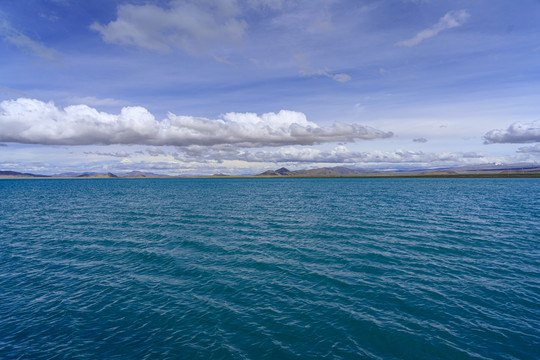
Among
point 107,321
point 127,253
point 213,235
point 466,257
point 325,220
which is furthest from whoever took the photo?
point 325,220

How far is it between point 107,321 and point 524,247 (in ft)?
139

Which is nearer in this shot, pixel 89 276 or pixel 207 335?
pixel 207 335

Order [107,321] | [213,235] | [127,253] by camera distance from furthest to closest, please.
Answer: [213,235] → [127,253] → [107,321]

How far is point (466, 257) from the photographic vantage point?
27.6 metres

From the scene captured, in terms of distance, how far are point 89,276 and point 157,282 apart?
6.96 m

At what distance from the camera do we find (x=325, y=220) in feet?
162

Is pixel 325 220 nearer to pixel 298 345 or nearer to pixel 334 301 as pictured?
pixel 334 301

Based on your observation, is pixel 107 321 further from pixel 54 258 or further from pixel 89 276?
pixel 54 258

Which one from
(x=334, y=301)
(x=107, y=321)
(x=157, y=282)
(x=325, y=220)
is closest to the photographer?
(x=107, y=321)

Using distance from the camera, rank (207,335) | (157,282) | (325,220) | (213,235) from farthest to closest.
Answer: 1. (325,220)
2. (213,235)
3. (157,282)
4. (207,335)

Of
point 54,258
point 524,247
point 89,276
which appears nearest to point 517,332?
point 524,247

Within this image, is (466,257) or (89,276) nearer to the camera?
(89,276)

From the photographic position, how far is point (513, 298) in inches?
742

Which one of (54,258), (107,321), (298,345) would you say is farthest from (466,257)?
(54,258)
